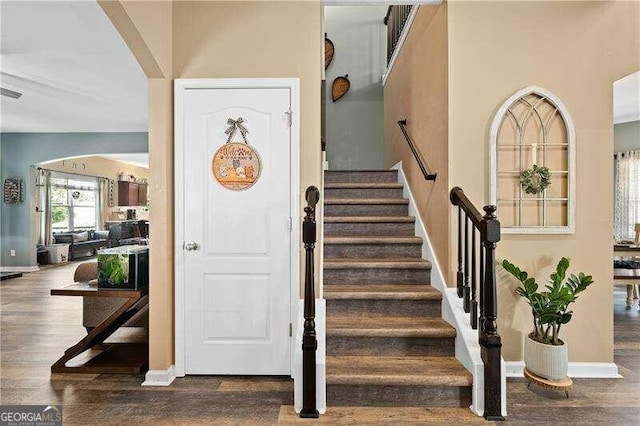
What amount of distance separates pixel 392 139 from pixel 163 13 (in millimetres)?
3156

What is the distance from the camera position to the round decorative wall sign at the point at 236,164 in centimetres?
278

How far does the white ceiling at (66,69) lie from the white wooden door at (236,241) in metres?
1.26

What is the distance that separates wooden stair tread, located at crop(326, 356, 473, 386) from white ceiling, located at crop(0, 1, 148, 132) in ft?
10.5

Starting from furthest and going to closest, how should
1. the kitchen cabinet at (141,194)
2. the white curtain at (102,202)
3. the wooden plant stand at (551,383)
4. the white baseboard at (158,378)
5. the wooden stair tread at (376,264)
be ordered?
the kitchen cabinet at (141,194) → the white curtain at (102,202) → the wooden stair tread at (376,264) → the white baseboard at (158,378) → the wooden plant stand at (551,383)

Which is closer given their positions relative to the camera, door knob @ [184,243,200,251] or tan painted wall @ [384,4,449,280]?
door knob @ [184,243,200,251]

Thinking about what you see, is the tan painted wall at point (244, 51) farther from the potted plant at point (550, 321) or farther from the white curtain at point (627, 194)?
the white curtain at point (627, 194)

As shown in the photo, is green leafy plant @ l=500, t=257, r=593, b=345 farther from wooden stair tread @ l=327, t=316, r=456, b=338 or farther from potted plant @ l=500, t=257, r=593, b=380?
wooden stair tread @ l=327, t=316, r=456, b=338

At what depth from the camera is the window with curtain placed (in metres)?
8.76

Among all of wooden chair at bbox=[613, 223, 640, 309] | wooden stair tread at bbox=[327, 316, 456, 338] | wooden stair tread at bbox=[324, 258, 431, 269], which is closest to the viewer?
wooden stair tread at bbox=[327, 316, 456, 338]

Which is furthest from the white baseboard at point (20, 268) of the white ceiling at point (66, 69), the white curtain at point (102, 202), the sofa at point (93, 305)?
the sofa at point (93, 305)

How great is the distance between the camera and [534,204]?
2.84 m

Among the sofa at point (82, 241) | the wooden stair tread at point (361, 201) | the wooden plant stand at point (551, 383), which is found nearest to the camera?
the wooden plant stand at point (551, 383)

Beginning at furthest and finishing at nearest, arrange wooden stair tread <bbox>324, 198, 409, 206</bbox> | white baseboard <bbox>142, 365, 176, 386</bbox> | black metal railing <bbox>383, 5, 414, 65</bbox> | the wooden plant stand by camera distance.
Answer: black metal railing <bbox>383, 5, 414, 65</bbox> < wooden stair tread <bbox>324, 198, 409, 206</bbox> < white baseboard <bbox>142, 365, 176, 386</bbox> < the wooden plant stand
